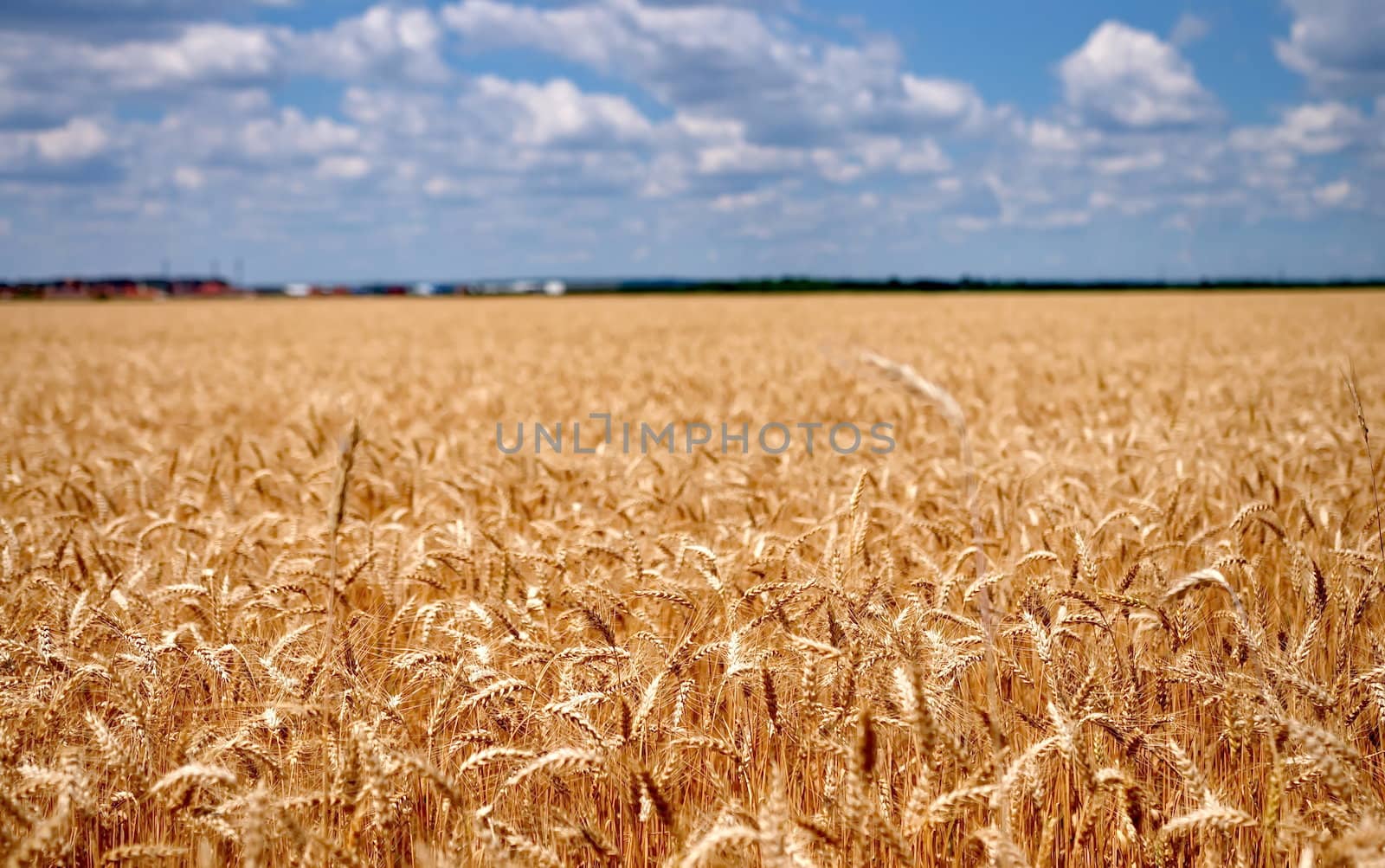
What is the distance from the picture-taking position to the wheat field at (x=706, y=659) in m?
1.64

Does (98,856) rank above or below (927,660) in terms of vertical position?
below

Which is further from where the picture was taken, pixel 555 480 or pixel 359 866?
pixel 555 480

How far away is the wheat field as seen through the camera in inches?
64.6

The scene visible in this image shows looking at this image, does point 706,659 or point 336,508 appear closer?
point 336,508

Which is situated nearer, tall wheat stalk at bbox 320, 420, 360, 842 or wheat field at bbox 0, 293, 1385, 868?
Result: tall wheat stalk at bbox 320, 420, 360, 842

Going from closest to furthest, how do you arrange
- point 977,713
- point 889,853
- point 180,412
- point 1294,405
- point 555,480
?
point 889,853, point 977,713, point 555,480, point 1294,405, point 180,412

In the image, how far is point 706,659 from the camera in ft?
8.31

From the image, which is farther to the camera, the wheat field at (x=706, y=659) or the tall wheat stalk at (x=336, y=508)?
the wheat field at (x=706, y=659)

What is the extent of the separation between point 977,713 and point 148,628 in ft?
7.37

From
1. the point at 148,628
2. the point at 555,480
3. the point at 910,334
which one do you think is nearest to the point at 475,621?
the point at 148,628

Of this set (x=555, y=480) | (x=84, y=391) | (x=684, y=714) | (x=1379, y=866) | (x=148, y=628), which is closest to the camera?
(x=1379, y=866)

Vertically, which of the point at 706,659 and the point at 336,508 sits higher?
the point at 336,508

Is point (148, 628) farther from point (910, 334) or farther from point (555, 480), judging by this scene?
point (910, 334)

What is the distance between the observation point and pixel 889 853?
1703 mm
